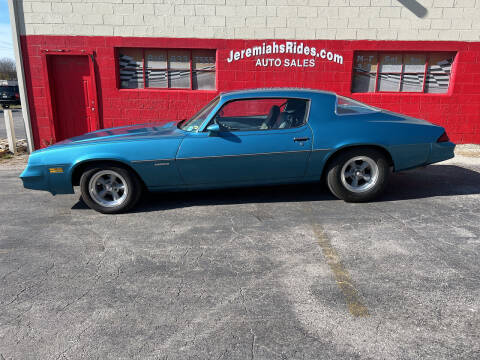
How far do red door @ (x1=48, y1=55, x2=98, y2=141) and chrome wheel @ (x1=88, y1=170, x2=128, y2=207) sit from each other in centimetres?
480

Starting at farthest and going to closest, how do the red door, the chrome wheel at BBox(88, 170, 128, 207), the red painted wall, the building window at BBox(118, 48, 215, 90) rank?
the building window at BBox(118, 48, 215, 90), the red door, the red painted wall, the chrome wheel at BBox(88, 170, 128, 207)

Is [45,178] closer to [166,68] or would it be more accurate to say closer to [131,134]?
[131,134]

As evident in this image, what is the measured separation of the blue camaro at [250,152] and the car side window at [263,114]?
0.04 ft

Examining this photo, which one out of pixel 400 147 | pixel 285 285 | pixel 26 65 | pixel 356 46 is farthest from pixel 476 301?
pixel 26 65

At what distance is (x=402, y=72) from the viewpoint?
8883 mm

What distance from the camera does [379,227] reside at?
4.12m

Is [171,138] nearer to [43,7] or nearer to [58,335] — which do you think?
[58,335]

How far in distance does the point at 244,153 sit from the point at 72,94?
20.0 ft

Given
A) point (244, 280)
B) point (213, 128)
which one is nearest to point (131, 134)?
point (213, 128)

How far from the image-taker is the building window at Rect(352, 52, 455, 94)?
28.8 feet

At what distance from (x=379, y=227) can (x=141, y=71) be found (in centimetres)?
685

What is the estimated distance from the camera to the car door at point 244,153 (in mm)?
4523

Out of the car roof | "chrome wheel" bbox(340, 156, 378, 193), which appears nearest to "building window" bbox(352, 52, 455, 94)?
the car roof

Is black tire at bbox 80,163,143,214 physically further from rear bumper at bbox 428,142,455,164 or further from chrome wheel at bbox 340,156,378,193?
rear bumper at bbox 428,142,455,164
